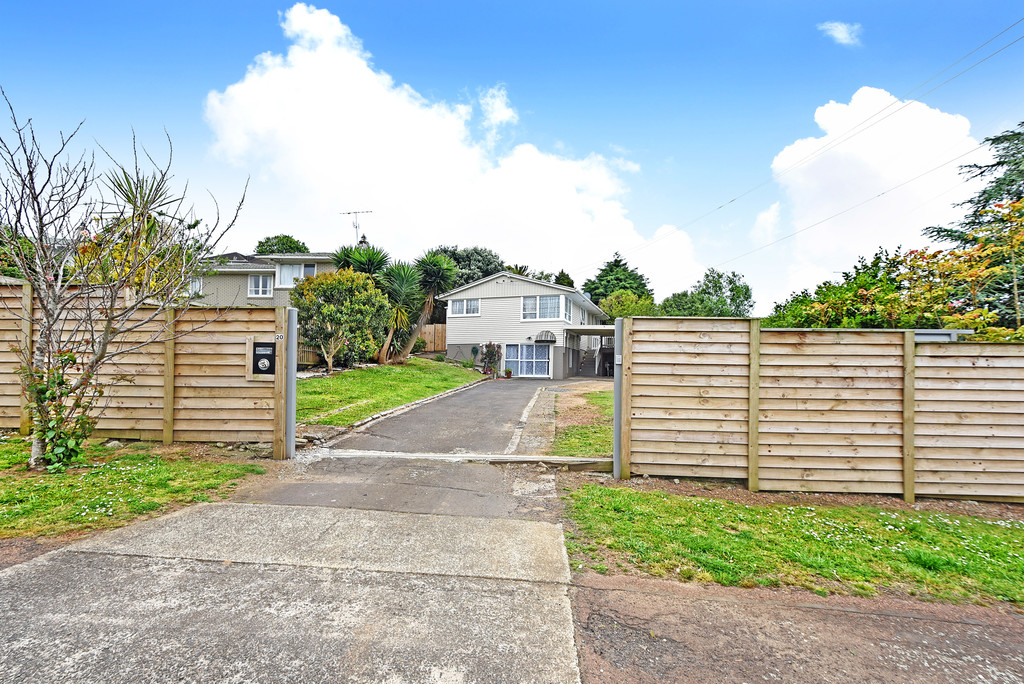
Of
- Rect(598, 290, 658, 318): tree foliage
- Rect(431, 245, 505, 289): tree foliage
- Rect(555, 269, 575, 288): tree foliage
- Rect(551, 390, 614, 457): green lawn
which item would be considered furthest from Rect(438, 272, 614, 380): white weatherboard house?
Rect(555, 269, 575, 288): tree foliage

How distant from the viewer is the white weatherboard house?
26.2m

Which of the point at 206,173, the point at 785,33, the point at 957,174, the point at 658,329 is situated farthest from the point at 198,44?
the point at 957,174

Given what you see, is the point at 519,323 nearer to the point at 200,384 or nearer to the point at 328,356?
the point at 328,356

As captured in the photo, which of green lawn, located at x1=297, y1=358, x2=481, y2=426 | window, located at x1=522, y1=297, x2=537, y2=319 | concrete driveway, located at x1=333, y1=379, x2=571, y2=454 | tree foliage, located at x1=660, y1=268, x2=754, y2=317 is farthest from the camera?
tree foliage, located at x1=660, y1=268, x2=754, y2=317

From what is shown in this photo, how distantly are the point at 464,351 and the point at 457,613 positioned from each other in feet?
83.2

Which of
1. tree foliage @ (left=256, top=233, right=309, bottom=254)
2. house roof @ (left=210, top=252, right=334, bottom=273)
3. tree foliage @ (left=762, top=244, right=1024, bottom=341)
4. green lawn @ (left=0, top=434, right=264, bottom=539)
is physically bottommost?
green lawn @ (left=0, top=434, right=264, bottom=539)

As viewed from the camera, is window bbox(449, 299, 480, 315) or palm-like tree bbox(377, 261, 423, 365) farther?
window bbox(449, 299, 480, 315)

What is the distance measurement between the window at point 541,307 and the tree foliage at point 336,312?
34.0 ft

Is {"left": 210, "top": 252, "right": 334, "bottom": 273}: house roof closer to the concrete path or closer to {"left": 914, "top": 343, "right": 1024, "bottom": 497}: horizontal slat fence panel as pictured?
the concrete path

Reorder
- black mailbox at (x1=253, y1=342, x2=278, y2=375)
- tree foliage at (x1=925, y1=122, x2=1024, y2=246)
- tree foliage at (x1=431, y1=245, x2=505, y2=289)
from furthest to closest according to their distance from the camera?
1. tree foliage at (x1=431, y1=245, x2=505, y2=289)
2. tree foliage at (x1=925, y1=122, x2=1024, y2=246)
3. black mailbox at (x1=253, y1=342, x2=278, y2=375)

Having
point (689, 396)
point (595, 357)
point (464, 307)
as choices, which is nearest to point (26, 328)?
point (689, 396)

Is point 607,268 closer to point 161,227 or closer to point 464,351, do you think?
point 464,351

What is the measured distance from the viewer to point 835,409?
519cm

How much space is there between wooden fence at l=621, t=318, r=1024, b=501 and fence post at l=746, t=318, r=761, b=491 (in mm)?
12
